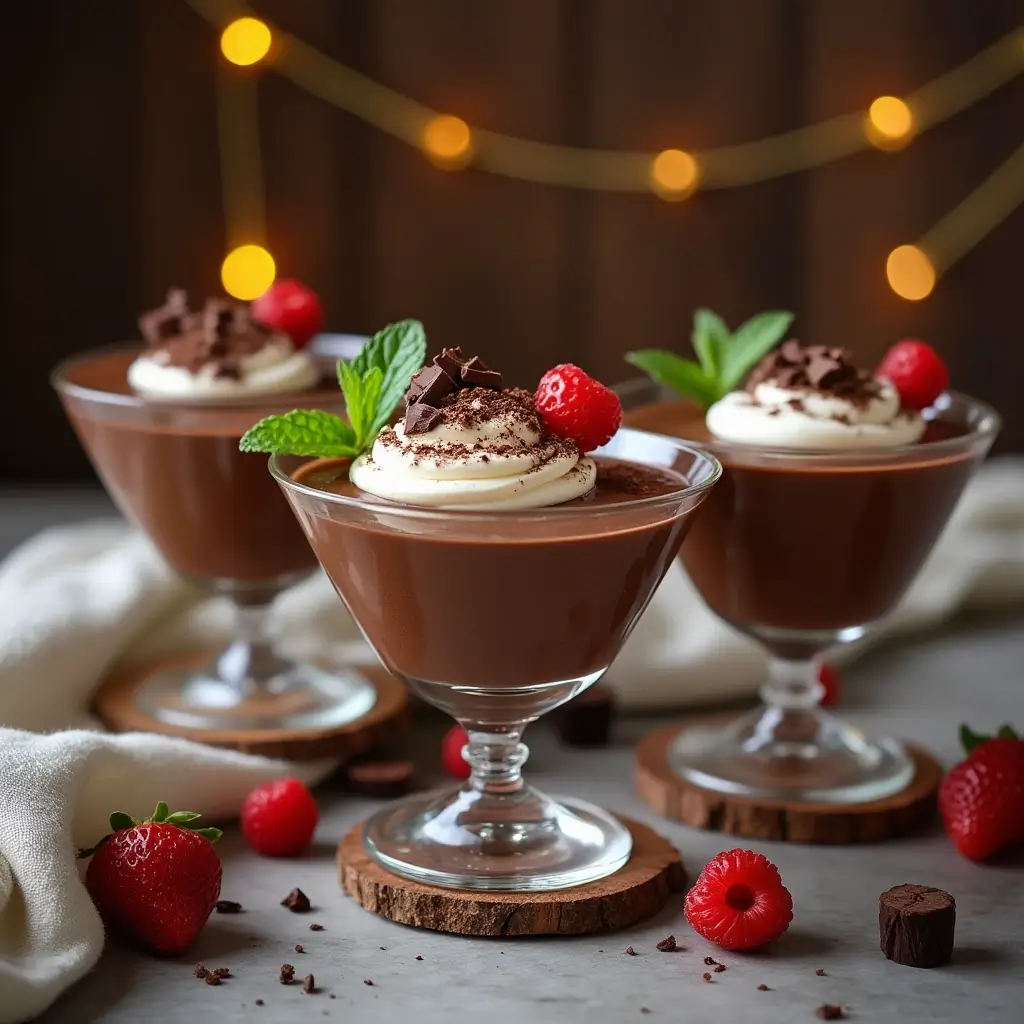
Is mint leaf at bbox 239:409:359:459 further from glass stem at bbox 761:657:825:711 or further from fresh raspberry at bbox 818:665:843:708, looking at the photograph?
A: fresh raspberry at bbox 818:665:843:708

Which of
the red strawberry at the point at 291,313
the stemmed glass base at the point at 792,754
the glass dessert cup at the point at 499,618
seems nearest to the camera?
the glass dessert cup at the point at 499,618

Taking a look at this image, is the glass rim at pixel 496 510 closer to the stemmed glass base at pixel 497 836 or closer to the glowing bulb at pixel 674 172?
the stemmed glass base at pixel 497 836

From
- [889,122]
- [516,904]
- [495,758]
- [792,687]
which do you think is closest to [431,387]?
[495,758]

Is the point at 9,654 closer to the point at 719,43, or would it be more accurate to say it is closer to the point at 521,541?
the point at 521,541

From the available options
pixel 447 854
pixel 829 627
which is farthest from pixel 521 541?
pixel 829 627

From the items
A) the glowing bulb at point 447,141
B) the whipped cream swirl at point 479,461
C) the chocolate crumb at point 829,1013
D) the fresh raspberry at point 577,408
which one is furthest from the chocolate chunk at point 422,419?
the glowing bulb at point 447,141

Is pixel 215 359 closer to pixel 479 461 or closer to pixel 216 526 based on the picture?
pixel 216 526
